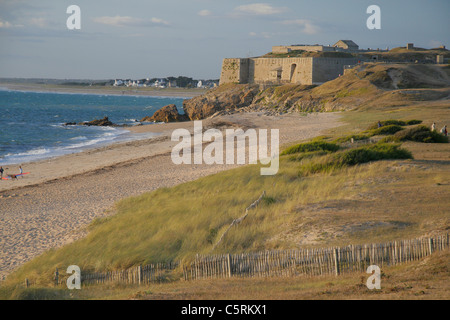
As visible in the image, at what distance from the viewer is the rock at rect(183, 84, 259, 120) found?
196 ft

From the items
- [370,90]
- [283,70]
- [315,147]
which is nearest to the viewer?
[315,147]

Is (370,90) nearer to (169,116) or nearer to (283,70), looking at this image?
(283,70)

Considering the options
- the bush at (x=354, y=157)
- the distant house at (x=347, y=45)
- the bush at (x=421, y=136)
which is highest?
the distant house at (x=347, y=45)

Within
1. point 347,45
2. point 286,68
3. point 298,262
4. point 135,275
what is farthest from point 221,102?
point 298,262

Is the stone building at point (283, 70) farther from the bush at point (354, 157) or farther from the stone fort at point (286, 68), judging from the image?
the bush at point (354, 157)

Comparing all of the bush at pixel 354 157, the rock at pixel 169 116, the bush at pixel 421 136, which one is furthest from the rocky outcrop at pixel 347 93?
the bush at pixel 354 157

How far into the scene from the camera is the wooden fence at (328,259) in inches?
321

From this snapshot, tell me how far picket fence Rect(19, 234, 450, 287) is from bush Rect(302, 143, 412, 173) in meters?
7.75

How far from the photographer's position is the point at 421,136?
21.9 meters

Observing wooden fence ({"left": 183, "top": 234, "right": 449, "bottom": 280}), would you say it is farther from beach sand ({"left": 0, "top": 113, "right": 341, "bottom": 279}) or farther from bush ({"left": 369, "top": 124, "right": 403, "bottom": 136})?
bush ({"left": 369, "top": 124, "right": 403, "bottom": 136})

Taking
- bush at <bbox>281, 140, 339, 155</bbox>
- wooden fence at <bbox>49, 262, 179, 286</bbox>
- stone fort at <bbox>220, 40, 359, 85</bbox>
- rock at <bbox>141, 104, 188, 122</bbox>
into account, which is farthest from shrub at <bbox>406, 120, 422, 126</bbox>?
rock at <bbox>141, 104, 188, 122</bbox>

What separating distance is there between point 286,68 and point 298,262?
2185 inches
